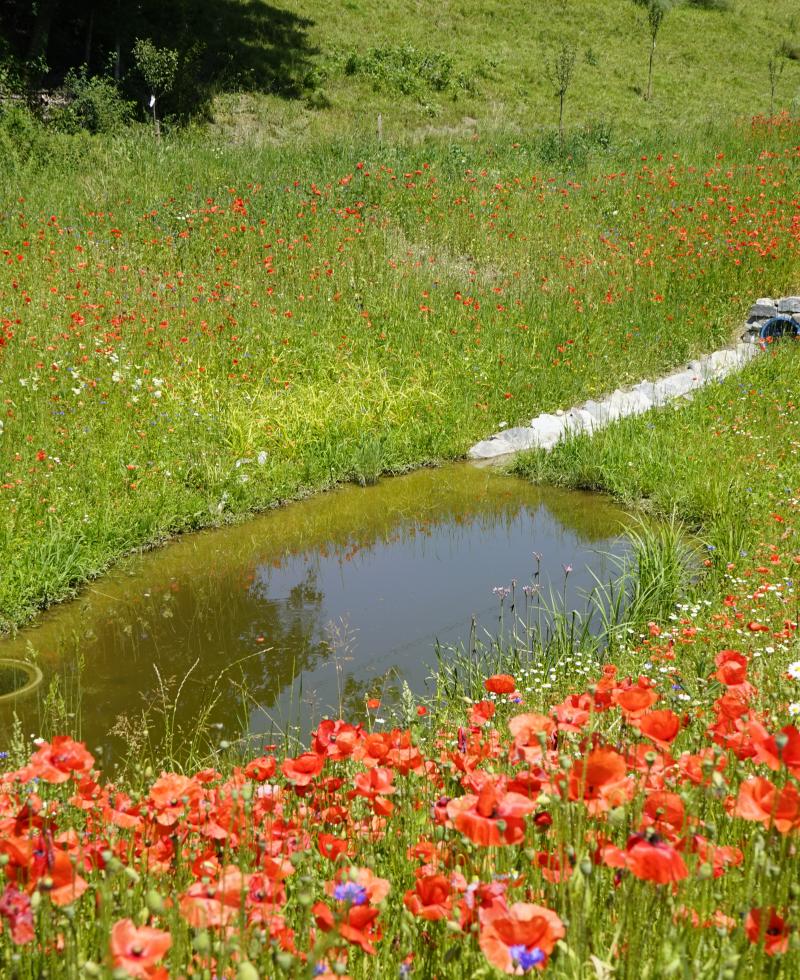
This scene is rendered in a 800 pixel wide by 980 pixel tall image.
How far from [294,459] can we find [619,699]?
7643 mm

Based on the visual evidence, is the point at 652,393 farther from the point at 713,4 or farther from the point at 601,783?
the point at 713,4

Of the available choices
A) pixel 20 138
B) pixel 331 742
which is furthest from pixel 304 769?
pixel 20 138

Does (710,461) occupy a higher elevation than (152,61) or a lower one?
lower

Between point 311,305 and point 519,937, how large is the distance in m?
10.8

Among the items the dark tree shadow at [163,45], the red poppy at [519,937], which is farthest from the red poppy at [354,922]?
the dark tree shadow at [163,45]

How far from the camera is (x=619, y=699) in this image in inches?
68.2

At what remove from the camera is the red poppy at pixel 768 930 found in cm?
133

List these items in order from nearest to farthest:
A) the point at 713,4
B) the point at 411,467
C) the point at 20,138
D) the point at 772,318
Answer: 1. the point at 411,467
2. the point at 772,318
3. the point at 20,138
4. the point at 713,4

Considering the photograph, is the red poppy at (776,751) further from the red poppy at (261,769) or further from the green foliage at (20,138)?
the green foliage at (20,138)

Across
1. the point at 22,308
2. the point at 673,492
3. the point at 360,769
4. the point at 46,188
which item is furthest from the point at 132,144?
the point at 360,769

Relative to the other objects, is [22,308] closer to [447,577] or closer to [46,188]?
[46,188]

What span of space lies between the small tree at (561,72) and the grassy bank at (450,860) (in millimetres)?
17909

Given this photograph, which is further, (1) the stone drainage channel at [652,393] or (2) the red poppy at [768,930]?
(1) the stone drainage channel at [652,393]

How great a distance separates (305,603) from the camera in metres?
6.62
